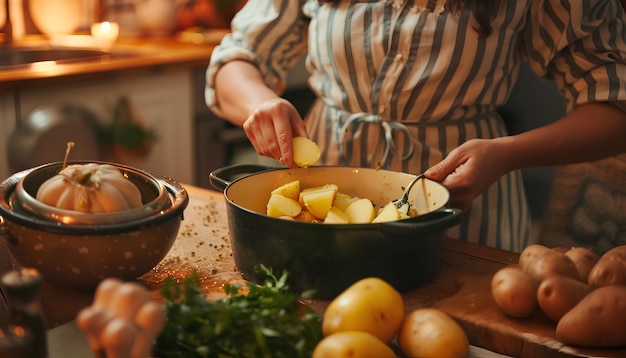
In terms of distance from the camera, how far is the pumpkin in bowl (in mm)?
932

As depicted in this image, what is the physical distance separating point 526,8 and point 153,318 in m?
0.98

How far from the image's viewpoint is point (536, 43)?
1393 mm

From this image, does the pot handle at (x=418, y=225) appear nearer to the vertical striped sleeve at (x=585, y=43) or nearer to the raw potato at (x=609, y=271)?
the raw potato at (x=609, y=271)

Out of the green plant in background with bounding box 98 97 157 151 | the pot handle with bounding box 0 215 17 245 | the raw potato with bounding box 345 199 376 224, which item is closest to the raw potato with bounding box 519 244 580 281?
the raw potato with bounding box 345 199 376 224

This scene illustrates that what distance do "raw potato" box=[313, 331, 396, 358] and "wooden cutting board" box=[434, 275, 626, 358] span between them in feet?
0.67

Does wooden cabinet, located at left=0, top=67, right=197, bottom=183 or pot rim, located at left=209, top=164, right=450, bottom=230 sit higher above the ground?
pot rim, located at left=209, top=164, right=450, bottom=230

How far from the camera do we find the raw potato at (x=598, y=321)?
857 mm

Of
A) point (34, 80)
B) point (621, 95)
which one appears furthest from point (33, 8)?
point (621, 95)

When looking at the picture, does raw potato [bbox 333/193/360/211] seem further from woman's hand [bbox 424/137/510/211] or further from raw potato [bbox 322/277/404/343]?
raw potato [bbox 322/277/404/343]

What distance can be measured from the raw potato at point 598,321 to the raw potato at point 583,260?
97 millimetres

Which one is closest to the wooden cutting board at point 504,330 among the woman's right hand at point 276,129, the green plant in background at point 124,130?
the woman's right hand at point 276,129

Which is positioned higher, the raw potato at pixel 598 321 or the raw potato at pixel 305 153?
the raw potato at pixel 305 153

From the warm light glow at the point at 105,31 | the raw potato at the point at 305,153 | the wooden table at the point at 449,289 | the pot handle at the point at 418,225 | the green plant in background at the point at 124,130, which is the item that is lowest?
the green plant in background at the point at 124,130

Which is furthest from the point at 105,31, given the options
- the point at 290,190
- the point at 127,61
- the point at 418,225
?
the point at 418,225
